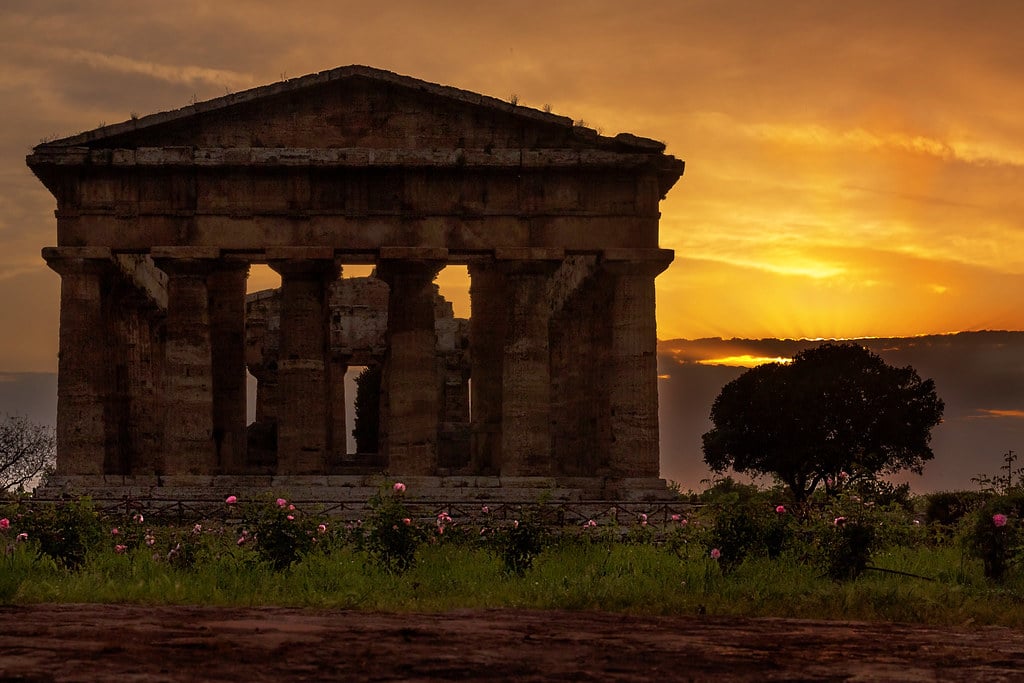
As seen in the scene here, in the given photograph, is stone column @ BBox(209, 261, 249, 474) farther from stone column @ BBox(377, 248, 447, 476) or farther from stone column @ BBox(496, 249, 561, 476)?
stone column @ BBox(496, 249, 561, 476)

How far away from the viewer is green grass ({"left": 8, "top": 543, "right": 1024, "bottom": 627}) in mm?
17078

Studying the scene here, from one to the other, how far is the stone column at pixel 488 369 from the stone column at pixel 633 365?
3.38 meters

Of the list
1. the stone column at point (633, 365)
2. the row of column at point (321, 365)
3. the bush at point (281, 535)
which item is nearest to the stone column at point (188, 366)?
the row of column at point (321, 365)

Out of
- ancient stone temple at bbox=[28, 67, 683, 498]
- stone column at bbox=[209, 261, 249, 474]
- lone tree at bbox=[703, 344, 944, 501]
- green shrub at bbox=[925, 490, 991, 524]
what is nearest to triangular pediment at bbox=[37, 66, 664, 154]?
ancient stone temple at bbox=[28, 67, 683, 498]

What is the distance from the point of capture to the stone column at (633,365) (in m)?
34.2

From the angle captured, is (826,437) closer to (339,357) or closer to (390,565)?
(339,357)

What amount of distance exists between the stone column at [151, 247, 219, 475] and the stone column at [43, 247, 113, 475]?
61.5 inches

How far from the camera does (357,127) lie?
3438 centimetres

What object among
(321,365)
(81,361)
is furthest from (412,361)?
(81,361)

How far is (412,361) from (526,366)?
285 centimetres

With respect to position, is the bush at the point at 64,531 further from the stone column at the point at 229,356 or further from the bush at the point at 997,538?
the stone column at the point at 229,356

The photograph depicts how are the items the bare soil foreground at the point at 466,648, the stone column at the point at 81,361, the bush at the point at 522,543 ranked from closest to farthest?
the bare soil foreground at the point at 466,648 → the bush at the point at 522,543 → the stone column at the point at 81,361

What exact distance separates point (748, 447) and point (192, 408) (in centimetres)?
2682

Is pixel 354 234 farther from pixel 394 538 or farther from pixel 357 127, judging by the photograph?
pixel 394 538
